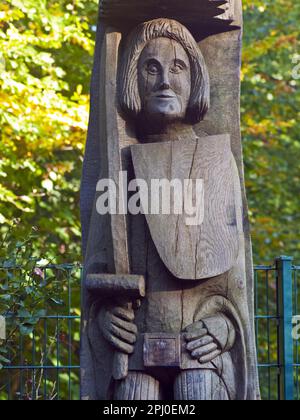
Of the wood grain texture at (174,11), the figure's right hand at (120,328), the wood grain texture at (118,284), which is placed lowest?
the figure's right hand at (120,328)

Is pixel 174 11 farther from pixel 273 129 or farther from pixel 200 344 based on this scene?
pixel 273 129

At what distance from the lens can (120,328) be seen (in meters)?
5.44

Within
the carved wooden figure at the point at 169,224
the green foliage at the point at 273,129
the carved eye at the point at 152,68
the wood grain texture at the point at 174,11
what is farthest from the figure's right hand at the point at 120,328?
the green foliage at the point at 273,129

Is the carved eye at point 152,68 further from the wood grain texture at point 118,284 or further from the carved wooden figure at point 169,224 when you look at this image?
the wood grain texture at point 118,284

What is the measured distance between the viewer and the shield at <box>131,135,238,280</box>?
211 inches

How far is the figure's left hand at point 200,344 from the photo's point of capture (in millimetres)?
5352

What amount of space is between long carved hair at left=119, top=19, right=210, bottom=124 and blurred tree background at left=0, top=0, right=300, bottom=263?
94.2 inches

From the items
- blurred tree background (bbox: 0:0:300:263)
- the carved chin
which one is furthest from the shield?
blurred tree background (bbox: 0:0:300:263)

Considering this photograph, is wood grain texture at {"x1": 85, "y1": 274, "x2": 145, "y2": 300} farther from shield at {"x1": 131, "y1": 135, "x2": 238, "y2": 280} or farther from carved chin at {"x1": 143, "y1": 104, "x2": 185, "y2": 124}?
carved chin at {"x1": 143, "y1": 104, "x2": 185, "y2": 124}

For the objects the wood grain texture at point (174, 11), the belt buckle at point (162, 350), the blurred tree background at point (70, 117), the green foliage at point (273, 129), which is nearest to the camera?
the belt buckle at point (162, 350)

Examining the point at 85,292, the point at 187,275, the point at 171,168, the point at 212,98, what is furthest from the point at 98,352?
the point at 212,98

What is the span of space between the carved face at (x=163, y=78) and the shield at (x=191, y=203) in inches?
8.5

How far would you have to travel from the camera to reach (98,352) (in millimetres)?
5578
